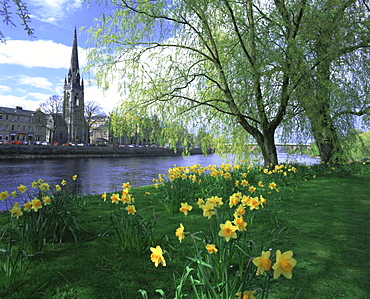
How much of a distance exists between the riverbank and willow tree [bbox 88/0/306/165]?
20.3m

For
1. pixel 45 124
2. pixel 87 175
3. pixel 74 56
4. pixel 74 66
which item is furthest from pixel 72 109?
pixel 87 175

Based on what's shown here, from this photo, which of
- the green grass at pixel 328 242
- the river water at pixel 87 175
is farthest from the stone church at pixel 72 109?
the green grass at pixel 328 242

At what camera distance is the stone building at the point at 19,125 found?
65.3 metres

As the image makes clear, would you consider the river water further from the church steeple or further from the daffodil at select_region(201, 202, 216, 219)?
the church steeple

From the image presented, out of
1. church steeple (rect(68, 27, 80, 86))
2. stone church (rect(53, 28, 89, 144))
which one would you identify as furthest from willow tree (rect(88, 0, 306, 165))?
Result: church steeple (rect(68, 27, 80, 86))

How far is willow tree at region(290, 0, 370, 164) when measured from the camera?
740 centimetres

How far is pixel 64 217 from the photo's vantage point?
3.56 metres

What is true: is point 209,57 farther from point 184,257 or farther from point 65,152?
point 65,152

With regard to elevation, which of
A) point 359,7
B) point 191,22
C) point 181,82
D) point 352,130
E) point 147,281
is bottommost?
point 147,281

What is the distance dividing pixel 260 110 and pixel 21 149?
40666 millimetres

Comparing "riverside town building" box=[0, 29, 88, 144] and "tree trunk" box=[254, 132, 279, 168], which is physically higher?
"riverside town building" box=[0, 29, 88, 144]

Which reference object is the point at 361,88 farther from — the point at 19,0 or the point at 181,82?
the point at 19,0

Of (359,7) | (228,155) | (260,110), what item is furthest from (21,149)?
(359,7)

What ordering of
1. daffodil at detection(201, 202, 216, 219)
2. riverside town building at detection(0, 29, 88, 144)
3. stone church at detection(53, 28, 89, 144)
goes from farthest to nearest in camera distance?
1. stone church at detection(53, 28, 89, 144)
2. riverside town building at detection(0, 29, 88, 144)
3. daffodil at detection(201, 202, 216, 219)
